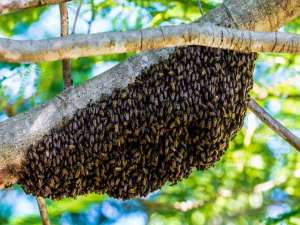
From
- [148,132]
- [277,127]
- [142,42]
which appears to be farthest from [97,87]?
[277,127]

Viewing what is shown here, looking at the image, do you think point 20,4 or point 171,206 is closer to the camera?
point 20,4

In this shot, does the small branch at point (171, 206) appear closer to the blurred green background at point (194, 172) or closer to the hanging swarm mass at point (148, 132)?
the blurred green background at point (194, 172)

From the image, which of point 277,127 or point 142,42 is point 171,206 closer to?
point 277,127

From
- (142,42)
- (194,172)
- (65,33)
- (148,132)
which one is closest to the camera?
(142,42)

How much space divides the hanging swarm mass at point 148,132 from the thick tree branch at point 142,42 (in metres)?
0.80

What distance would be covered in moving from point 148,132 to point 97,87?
1.22 feet

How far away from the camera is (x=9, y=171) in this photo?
13.0ft

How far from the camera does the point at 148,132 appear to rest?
13.5ft

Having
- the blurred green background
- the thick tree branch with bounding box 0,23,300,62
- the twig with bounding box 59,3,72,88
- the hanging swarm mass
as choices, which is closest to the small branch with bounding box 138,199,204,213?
the blurred green background

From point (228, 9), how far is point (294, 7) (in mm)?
408

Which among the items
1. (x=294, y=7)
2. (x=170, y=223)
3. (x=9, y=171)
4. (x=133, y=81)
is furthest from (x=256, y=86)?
(x=9, y=171)

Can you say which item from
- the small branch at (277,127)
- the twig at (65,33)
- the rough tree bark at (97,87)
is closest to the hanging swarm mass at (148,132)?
the rough tree bark at (97,87)

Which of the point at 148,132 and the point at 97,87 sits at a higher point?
the point at 97,87

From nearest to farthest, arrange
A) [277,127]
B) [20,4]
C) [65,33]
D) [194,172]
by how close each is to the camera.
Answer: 1. [20,4]
2. [65,33]
3. [277,127]
4. [194,172]
